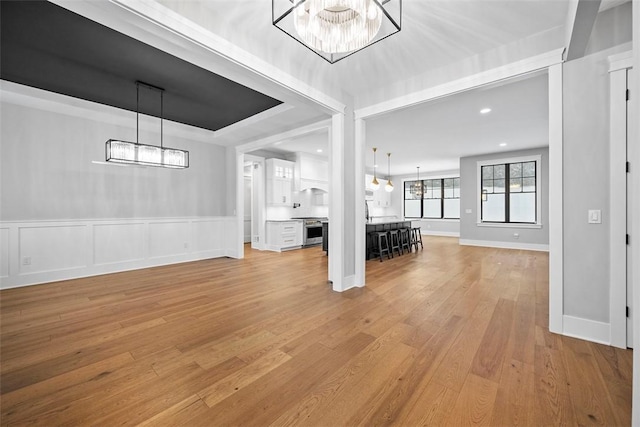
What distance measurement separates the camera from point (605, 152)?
2158mm

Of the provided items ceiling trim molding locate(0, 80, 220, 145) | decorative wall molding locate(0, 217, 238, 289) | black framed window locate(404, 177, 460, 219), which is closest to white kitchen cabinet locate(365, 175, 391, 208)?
black framed window locate(404, 177, 460, 219)

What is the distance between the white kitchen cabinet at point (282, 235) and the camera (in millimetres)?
7055

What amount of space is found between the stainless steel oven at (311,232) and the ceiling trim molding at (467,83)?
177 inches

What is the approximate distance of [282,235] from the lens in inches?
279

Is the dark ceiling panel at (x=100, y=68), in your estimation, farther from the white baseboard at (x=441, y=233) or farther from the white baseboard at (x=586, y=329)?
the white baseboard at (x=441, y=233)

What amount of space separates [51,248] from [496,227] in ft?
33.5

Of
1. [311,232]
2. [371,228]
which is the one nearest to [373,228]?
[371,228]

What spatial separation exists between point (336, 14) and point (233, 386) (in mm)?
2503

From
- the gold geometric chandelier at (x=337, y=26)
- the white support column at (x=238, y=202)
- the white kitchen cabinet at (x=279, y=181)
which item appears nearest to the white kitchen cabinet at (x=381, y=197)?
the white kitchen cabinet at (x=279, y=181)

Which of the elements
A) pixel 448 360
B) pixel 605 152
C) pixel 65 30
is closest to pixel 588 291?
pixel 605 152

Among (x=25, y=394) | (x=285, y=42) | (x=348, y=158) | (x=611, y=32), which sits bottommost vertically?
Answer: (x=25, y=394)

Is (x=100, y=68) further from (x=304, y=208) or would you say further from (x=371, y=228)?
(x=304, y=208)

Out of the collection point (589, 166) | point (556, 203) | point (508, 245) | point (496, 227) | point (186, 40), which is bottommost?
point (508, 245)

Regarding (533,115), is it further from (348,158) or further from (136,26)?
(136,26)
